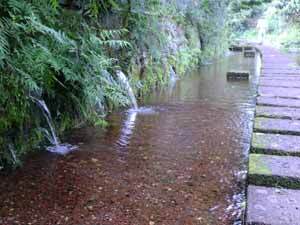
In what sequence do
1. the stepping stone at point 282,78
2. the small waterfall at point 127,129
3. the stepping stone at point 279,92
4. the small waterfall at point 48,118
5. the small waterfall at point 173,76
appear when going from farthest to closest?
1. the small waterfall at point 173,76
2. the stepping stone at point 282,78
3. the stepping stone at point 279,92
4. the small waterfall at point 127,129
5. the small waterfall at point 48,118

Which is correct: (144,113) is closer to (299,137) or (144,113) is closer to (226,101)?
(226,101)

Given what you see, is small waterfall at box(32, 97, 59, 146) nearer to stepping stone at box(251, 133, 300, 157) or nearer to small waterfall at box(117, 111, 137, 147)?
small waterfall at box(117, 111, 137, 147)

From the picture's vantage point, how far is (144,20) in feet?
16.7

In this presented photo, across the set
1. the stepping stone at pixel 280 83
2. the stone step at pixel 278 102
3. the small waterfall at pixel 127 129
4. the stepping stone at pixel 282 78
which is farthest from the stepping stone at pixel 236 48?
the small waterfall at pixel 127 129

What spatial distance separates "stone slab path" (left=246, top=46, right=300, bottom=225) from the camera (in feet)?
6.26

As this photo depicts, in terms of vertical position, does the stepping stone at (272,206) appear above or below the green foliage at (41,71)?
below

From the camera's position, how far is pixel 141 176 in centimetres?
269

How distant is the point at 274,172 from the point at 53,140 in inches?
70.3

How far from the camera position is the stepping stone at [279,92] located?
4.70 metres

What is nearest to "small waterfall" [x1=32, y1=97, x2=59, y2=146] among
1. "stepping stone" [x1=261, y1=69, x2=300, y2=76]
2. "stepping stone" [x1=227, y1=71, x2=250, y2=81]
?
"stepping stone" [x1=261, y1=69, x2=300, y2=76]

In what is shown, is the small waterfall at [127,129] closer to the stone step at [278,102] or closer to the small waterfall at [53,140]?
the small waterfall at [53,140]

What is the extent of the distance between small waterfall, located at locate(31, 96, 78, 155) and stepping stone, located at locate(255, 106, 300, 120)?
5.65 ft

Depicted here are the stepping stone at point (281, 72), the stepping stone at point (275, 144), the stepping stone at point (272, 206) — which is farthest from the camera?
the stepping stone at point (281, 72)

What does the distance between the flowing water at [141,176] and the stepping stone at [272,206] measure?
0.18 metres
